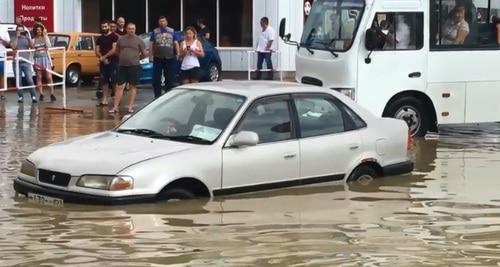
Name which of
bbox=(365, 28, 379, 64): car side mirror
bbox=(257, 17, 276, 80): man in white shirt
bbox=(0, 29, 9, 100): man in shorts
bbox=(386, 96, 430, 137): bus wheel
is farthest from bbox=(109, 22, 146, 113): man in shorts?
bbox=(257, 17, 276, 80): man in white shirt

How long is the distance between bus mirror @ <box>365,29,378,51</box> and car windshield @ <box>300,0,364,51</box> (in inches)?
11.5

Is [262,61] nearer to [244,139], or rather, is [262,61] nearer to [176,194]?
[244,139]

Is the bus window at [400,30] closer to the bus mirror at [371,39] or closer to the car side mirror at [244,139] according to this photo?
the bus mirror at [371,39]

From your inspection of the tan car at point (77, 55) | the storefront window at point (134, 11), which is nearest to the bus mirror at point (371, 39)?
the tan car at point (77, 55)

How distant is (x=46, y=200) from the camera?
919 cm

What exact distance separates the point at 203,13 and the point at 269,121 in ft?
75.6

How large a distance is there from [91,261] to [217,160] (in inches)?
89.9

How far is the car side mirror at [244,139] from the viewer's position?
9.51m

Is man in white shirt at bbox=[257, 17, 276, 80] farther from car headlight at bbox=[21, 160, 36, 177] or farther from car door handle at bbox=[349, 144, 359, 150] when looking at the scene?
car headlight at bbox=[21, 160, 36, 177]

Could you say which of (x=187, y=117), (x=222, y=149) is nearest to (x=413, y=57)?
(x=187, y=117)

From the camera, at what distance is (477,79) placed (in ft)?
53.4

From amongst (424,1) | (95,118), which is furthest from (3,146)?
(424,1)

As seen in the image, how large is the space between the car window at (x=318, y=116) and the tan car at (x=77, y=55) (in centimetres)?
1721

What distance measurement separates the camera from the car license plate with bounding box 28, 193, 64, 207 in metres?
9.08
